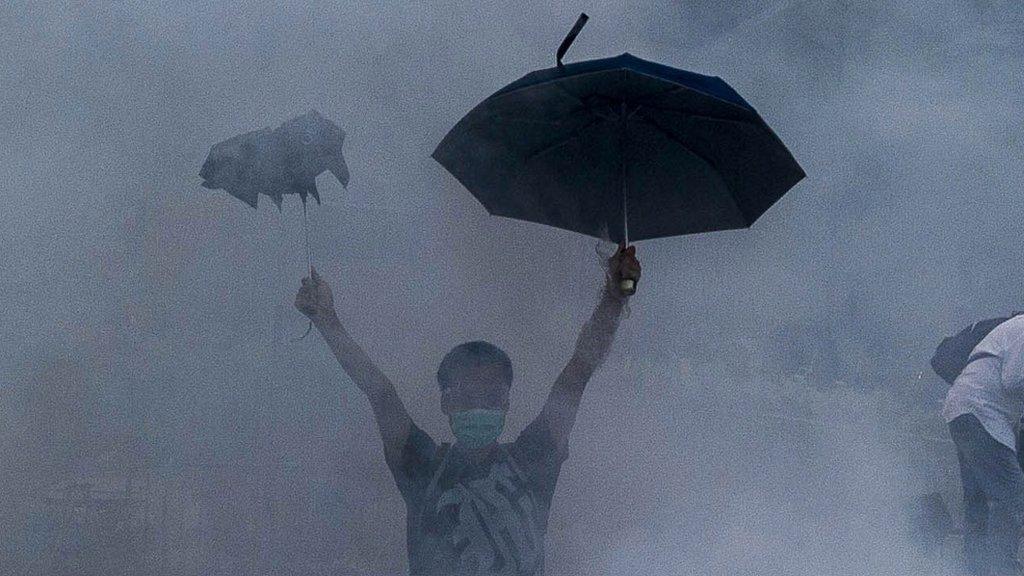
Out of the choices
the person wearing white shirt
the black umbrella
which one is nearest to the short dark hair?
the black umbrella

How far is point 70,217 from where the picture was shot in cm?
309

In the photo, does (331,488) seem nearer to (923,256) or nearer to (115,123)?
(115,123)

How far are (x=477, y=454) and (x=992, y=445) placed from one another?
192cm

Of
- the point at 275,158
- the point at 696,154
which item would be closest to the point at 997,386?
the point at 696,154

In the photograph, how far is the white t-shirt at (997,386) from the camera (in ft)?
11.1

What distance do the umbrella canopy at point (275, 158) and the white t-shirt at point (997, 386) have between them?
222 centimetres

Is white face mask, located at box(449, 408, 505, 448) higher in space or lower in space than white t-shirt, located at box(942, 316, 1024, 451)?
lower

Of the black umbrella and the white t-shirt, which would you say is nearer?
the black umbrella

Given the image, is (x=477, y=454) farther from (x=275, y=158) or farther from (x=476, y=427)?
(x=275, y=158)

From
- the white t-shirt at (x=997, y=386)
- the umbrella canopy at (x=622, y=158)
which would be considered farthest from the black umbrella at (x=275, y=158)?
the white t-shirt at (x=997, y=386)

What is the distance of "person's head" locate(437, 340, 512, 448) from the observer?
2344 millimetres

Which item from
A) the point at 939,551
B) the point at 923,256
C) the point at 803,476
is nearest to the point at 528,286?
the point at 803,476

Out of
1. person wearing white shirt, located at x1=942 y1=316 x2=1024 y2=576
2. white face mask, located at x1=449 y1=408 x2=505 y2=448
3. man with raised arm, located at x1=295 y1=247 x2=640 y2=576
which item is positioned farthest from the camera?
person wearing white shirt, located at x1=942 y1=316 x2=1024 y2=576

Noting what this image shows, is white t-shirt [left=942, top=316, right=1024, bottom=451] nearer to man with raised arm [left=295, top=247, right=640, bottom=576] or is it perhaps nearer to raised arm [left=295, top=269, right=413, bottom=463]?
man with raised arm [left=295, top=247, right=640, bottom=576]
